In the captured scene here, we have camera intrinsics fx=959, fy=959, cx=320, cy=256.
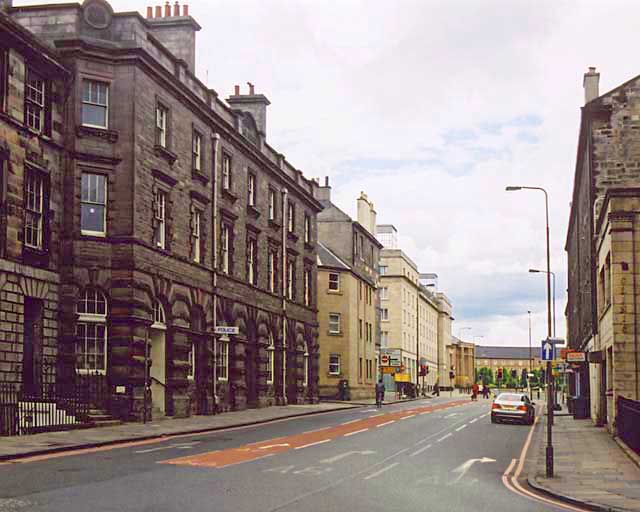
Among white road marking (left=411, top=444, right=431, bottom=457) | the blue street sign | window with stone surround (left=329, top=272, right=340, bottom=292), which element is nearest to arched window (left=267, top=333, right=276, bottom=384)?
window with stone surround (left=329, top=272, right=340, bottom=292)

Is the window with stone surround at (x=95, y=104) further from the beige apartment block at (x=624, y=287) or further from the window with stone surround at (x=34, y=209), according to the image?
the beige apartment block at (x=624, y=287)

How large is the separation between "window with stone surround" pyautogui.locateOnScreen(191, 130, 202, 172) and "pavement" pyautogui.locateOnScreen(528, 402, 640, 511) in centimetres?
1845

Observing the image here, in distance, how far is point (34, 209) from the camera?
1218 inches

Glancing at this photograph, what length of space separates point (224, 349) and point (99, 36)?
→ 52.8ft

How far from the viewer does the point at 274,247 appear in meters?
52.3

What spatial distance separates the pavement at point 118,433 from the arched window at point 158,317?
138 inches

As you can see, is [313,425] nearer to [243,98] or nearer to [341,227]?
[243,98]

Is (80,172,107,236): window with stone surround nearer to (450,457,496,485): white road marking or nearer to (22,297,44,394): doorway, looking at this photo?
(22,297,44,394): doorway

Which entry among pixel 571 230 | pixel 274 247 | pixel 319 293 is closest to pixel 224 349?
pixel 274 247

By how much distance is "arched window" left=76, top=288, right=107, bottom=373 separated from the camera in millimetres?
32406

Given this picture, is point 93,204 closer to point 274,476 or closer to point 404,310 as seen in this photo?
point 274,476

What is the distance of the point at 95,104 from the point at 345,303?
1620 inches

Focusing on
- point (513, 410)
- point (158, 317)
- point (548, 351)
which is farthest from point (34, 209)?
point (513, 410)

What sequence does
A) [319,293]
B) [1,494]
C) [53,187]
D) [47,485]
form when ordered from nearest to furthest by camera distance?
[1,494] → [47,485] → [53,187] → [319,293]
